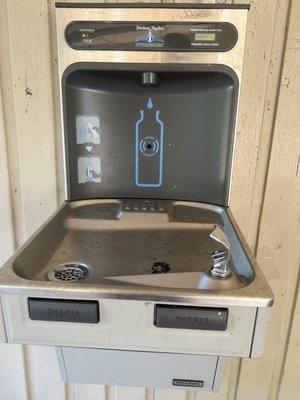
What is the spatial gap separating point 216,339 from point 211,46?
2.00ft

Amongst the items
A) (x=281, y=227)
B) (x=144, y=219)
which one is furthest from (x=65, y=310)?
(x=281, y=227)

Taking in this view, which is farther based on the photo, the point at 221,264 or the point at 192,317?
the point at 221,264

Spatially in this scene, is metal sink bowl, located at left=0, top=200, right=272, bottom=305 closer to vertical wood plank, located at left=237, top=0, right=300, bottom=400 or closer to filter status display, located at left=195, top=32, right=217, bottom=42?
vertical wood plank, located at left=237, top=0, right=300, bottom=400

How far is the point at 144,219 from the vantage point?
2.74ft

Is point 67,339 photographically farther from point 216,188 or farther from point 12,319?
point 216,188

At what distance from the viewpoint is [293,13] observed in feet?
2.80

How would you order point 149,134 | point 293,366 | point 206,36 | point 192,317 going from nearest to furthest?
point 192,317 < point 206,36 < point 149,134 < point 293,366

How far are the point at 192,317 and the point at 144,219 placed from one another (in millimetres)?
344

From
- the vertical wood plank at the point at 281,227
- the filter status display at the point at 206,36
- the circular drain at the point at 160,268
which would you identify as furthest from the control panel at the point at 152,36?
the circular drain at the point at 160,268

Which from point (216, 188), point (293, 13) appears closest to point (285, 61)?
point (293, 13)

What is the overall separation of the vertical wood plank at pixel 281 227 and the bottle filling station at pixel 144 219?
204 mm

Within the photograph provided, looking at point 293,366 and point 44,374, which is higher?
point 293,366

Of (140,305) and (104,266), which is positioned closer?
(140,305)

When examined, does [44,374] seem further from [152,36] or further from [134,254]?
[152,36]
